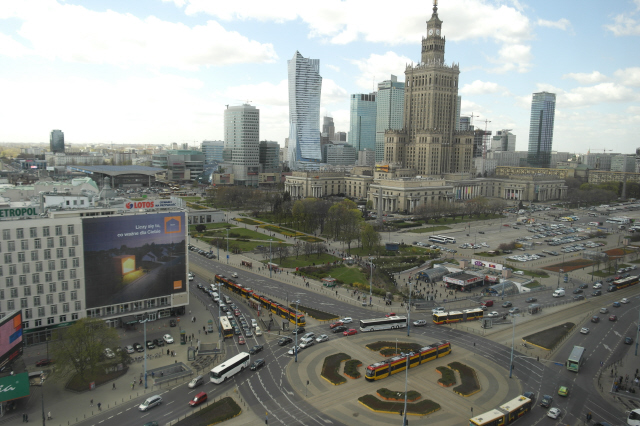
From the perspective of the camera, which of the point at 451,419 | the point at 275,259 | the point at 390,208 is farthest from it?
the point at 390,208

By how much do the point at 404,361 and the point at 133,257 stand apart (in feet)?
129

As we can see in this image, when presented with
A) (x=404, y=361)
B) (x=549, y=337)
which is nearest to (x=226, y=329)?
(x=404, y=361)

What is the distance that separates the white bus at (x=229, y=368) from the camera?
47.8 metres

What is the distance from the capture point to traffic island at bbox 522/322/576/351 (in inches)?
2336

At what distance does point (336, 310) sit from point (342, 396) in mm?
24571

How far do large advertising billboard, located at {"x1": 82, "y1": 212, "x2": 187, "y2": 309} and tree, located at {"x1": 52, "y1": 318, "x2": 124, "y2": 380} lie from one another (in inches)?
482

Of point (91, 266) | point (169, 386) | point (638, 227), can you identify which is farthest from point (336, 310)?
point (638, 227)

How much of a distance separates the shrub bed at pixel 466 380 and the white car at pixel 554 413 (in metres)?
6.92

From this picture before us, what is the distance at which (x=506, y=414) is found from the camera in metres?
41.1

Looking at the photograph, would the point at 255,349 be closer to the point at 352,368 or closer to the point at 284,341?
the point at 284,341

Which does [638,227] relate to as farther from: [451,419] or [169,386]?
[169,386]

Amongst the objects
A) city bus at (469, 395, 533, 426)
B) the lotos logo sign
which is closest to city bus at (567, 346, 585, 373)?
city bus at (469, 395, 533, 426)

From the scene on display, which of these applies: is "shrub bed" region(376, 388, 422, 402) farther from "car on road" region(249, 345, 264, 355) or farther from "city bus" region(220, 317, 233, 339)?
"city bus" region(220, 317, 233, 339)

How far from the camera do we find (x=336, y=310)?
7050cm
